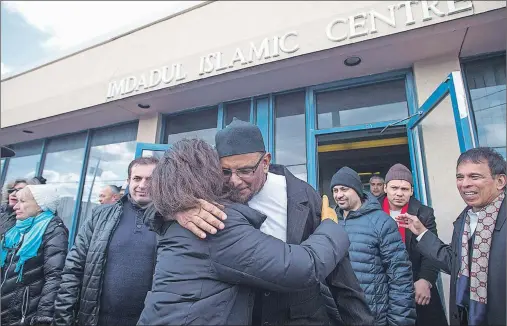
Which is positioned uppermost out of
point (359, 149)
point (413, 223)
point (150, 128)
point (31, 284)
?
Result: point (150, 128)

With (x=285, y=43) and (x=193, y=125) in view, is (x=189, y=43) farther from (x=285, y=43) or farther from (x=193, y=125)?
(x=285, y=43)

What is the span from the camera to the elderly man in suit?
1544 millimetres

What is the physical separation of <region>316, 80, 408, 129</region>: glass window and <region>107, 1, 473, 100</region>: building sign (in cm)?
96

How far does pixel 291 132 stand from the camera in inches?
170

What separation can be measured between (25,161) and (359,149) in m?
7.75

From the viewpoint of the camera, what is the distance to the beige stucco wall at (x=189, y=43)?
3.45 meters

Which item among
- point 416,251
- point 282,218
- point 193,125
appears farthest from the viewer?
point 193,125

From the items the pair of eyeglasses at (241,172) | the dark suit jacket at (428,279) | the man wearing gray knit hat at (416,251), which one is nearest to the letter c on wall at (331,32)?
the man wearing gray knit hat at (416,251)

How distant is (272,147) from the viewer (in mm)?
4289

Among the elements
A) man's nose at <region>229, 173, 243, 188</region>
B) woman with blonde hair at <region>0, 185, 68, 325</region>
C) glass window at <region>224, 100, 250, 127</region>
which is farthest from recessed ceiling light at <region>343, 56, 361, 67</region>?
woman with blonde hair at <region>0, 185, 68, 325</region>

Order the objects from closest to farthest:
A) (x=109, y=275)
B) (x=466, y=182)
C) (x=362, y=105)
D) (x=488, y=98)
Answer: (x=466, y=182), (x=109, y=275), (x=488, y=98), (x=362, y=105)

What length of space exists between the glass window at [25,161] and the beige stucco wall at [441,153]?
25.6 ft

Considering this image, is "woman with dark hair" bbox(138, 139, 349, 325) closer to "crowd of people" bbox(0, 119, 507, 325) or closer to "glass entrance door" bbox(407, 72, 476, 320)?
"crowd of people" bbox(0, 119, 507, 325)

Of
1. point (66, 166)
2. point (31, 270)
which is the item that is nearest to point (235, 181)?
point (31, 270)
